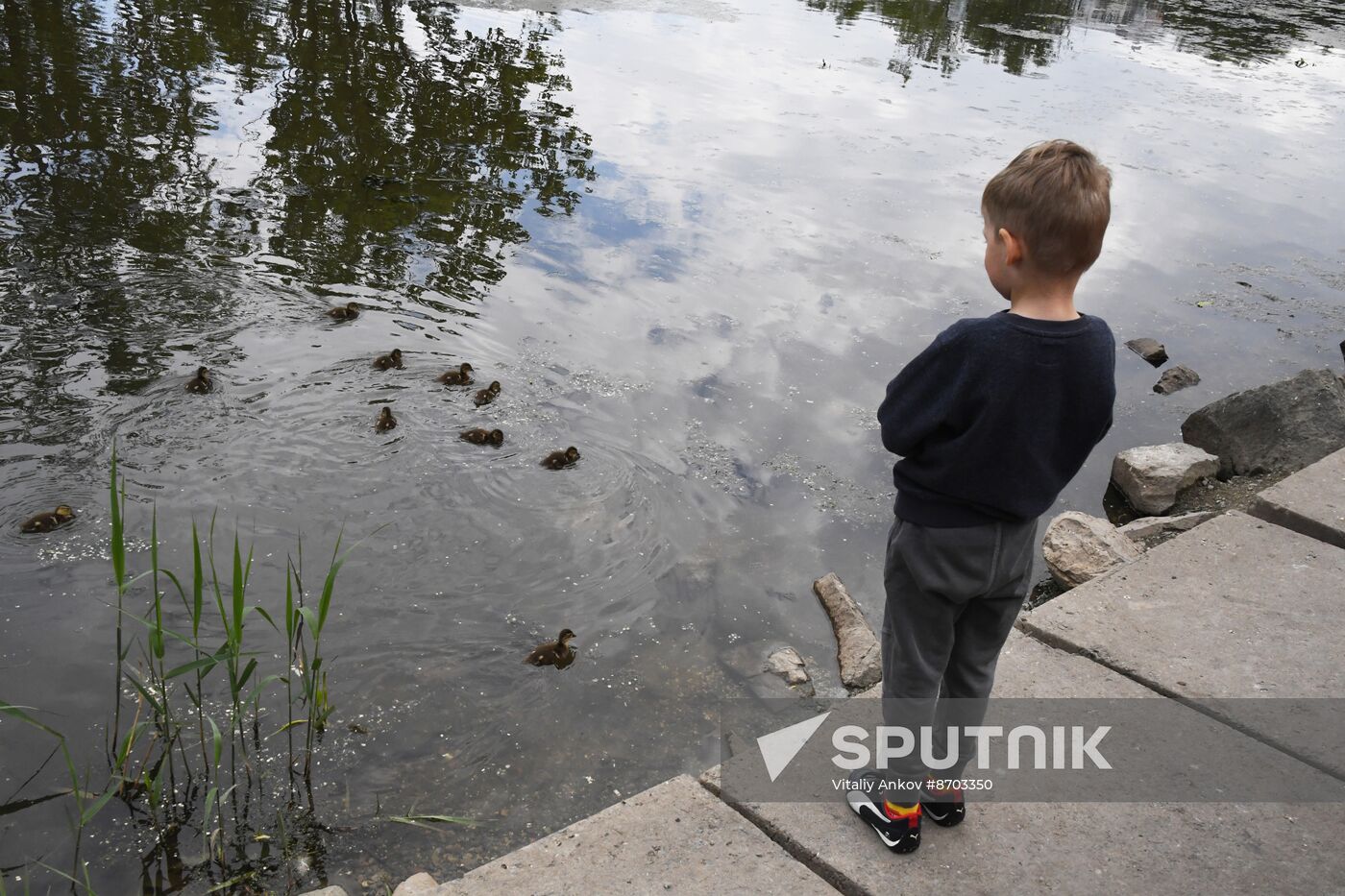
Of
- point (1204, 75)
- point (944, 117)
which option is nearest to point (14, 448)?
point (944, 117)

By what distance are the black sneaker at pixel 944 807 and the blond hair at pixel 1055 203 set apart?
4.90ft

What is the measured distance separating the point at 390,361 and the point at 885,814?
4.58 metres

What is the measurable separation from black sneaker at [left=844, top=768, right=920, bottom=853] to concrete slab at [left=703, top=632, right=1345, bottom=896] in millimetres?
33

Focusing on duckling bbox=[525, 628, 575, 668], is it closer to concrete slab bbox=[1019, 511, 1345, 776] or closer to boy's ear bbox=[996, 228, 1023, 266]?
→ concrete slab bbox=[1019, 511, 1345, 776]

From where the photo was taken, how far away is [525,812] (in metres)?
3.92

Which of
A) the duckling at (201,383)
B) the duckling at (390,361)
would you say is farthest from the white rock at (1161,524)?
the duckling at (201,383)

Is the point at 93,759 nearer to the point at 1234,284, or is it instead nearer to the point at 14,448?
the point at 14,448

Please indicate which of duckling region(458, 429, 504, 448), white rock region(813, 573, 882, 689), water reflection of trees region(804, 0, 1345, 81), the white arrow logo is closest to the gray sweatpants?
the white arrow logo

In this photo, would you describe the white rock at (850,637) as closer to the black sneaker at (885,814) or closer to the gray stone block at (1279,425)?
the black sneaker at (885,814)

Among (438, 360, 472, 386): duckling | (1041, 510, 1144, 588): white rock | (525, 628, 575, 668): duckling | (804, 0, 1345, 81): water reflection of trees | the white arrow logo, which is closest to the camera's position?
the white arrow logo

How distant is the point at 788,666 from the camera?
482 centimetres

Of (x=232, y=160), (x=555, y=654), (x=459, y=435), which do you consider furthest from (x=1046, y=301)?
(x=232, y=160)

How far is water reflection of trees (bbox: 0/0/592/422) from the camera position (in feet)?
22.7

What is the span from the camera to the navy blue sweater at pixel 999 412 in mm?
2504
